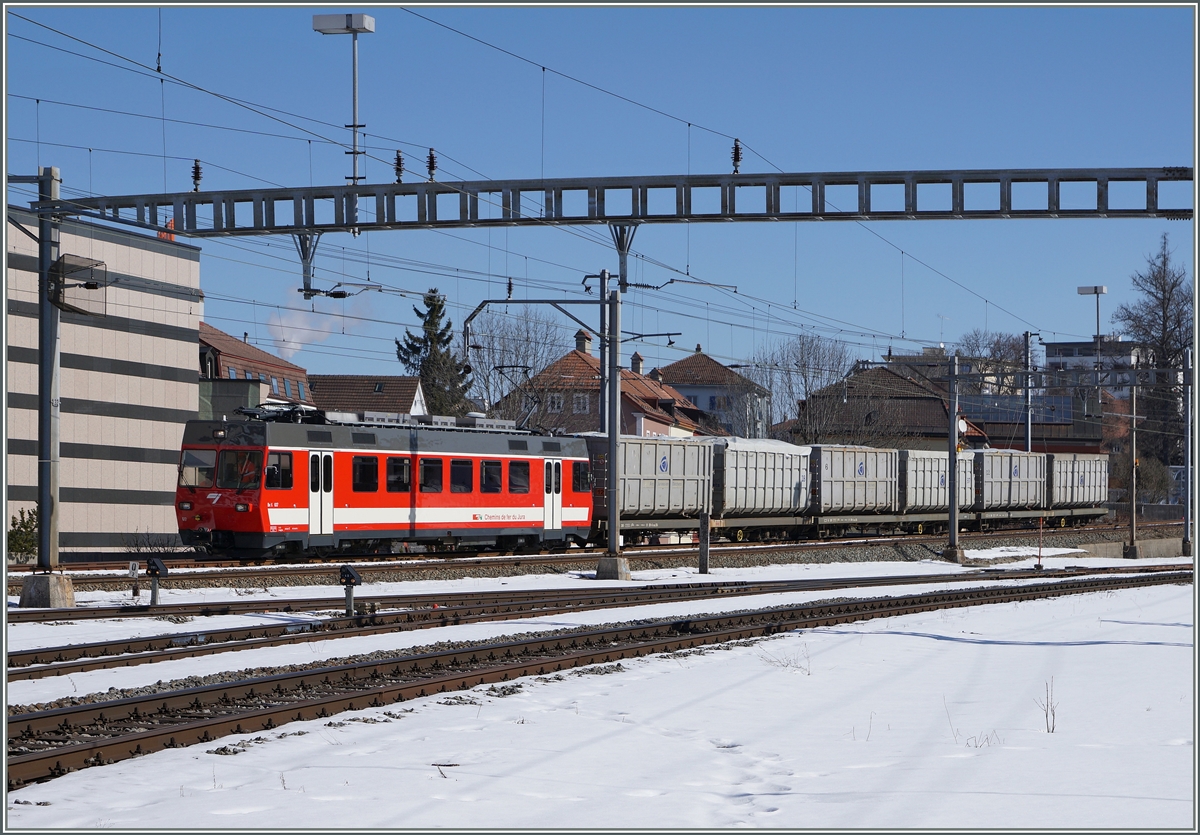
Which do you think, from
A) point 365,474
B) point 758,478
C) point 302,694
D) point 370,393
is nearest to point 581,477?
point 365,474

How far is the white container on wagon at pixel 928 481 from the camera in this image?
50.0 metres

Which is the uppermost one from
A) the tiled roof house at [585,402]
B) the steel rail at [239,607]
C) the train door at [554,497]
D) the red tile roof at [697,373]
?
the red tile roof at [697,373]

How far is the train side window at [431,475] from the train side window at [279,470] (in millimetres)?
3681

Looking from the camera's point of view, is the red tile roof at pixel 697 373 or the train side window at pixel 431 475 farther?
the red tile roof at pixel 697 373

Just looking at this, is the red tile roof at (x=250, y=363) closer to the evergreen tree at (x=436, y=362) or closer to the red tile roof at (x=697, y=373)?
the evergreen tree at (x=436, y=362)

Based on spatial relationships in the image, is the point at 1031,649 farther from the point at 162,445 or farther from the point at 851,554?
the point at 162,445

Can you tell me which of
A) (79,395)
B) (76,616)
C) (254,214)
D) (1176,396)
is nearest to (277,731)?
(76,616)

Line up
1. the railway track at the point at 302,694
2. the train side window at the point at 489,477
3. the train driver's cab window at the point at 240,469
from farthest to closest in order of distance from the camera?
the train side window at the point at 489,477
the train driver's cab window at the point at 240,469
the railway track at the point at 302,694

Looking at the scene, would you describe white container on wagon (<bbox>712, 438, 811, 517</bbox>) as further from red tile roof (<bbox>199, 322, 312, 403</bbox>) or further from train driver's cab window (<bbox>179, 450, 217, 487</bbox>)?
red tile roof (<bbox>199, 322, 312, 403</bbox>)

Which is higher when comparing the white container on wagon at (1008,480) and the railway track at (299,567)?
the white container on wagon at (1008,480)

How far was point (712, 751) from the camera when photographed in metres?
9.68

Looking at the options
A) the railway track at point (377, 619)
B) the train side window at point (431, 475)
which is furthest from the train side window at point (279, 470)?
the railway track at point (377, 619)

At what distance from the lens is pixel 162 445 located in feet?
130

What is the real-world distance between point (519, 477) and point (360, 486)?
17.5 feet
